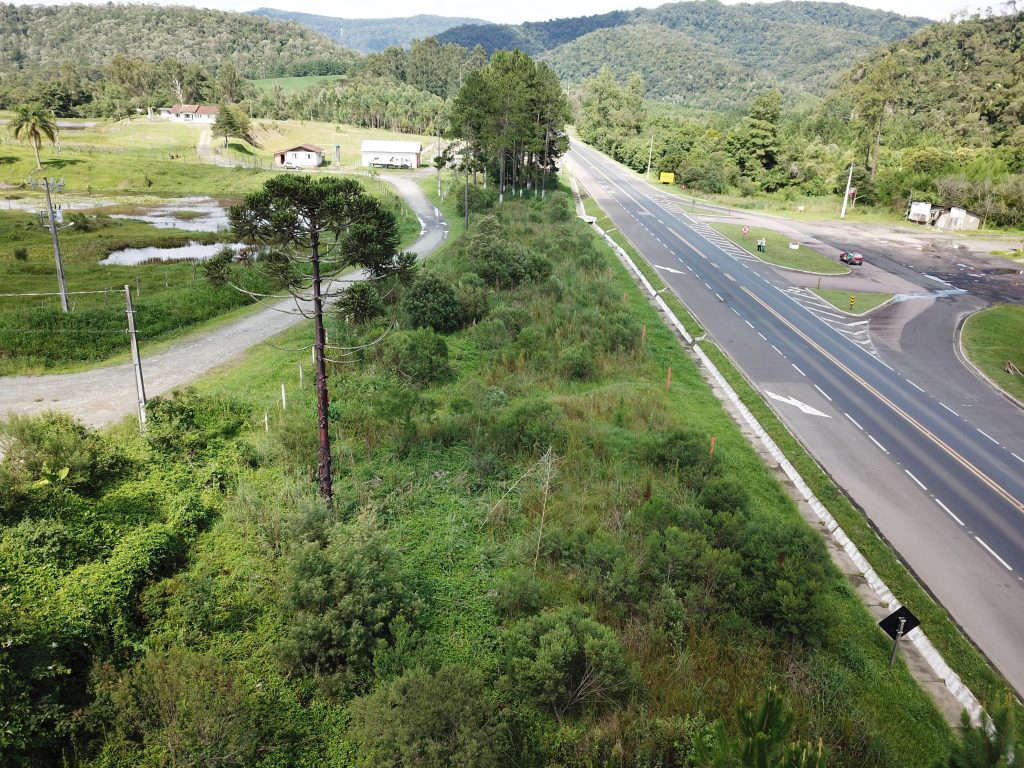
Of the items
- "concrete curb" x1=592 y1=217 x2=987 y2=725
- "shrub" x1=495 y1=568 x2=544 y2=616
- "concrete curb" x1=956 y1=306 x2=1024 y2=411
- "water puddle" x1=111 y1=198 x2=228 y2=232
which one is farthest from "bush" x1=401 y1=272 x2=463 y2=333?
"water puddle" x1=111 y1=198 x2=228 y2=232

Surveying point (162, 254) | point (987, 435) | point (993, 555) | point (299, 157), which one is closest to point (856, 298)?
point (987, 435)

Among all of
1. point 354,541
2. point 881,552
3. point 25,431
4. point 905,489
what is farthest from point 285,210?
point 905,489

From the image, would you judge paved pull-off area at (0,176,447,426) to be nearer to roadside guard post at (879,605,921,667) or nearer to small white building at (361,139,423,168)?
roadside guard post at (879,605,921,667)

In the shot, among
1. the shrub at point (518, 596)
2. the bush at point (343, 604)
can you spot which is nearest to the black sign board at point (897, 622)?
the shrub at point (518, 596)

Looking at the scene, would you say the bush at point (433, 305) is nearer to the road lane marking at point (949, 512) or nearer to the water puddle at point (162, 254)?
the road lane marking at point (949, 512)

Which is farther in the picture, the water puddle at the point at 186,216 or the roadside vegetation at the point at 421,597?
the water puddle at the point at 186,216

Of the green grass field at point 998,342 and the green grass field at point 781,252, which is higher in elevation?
the green grass field at point 781,252
